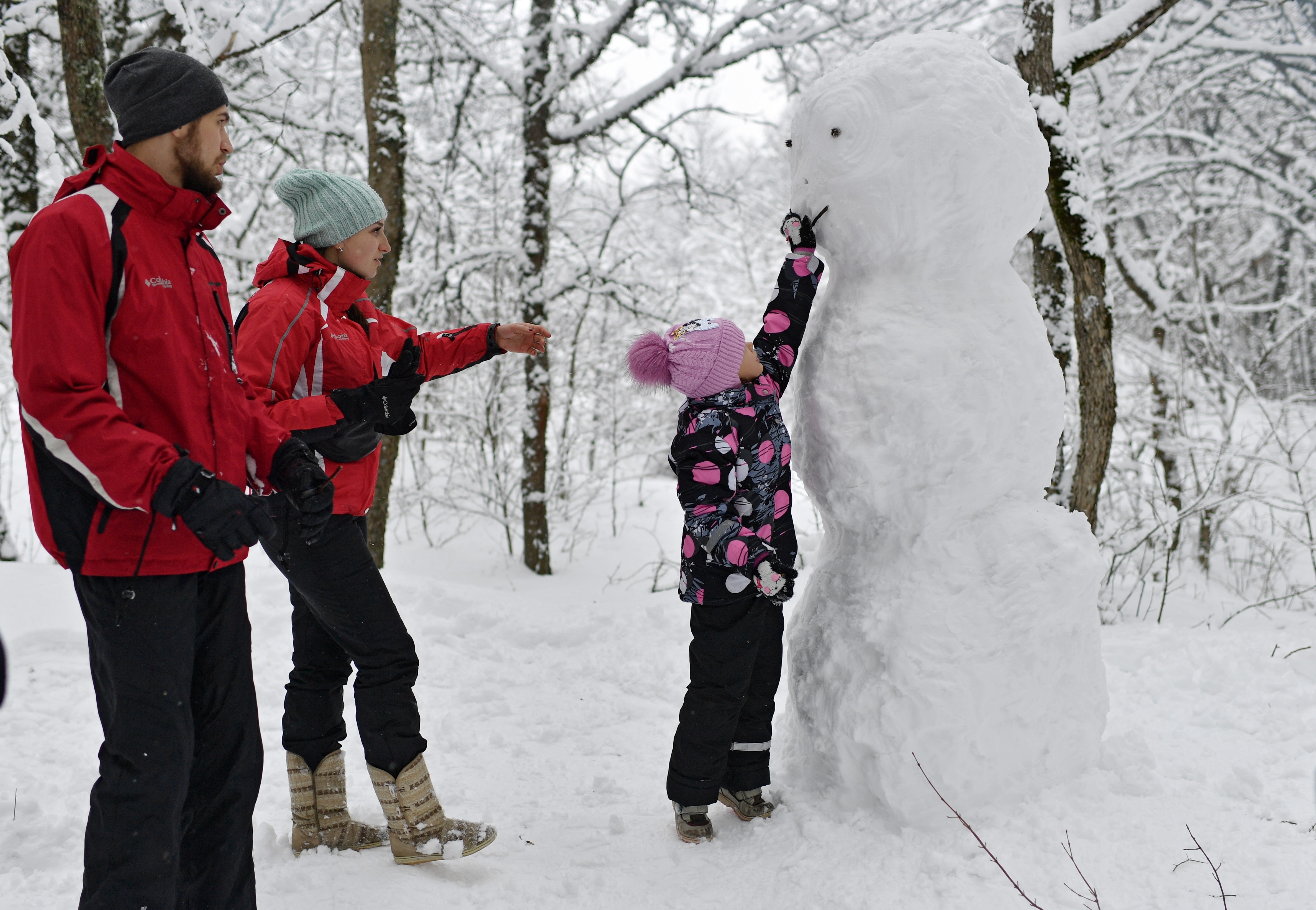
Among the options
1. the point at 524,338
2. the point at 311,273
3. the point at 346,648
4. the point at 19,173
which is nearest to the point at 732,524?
the point at 524,338

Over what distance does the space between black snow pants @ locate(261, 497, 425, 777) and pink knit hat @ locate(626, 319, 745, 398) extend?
990mm

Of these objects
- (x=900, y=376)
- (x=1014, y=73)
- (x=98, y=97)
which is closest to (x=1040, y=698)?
(x=900, y=376)

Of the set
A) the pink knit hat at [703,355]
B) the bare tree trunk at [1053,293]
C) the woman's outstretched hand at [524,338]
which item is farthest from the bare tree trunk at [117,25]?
the bare tree trunk at [1053,293]

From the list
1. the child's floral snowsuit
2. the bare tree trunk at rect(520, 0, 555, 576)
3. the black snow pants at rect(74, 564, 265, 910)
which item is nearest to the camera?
the black snow pants at rect(74, 564, 265, 910)

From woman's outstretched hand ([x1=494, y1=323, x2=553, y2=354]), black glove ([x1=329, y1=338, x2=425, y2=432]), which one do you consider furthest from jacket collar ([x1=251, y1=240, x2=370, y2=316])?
woman's outstretched hand ([x1=494, y1=323, x2=553, y2=354])

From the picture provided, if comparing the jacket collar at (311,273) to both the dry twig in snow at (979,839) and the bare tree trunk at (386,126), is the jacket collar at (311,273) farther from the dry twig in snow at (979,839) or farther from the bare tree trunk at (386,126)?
the bare tree trunk at (386,126)

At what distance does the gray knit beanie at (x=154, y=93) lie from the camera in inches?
64.9

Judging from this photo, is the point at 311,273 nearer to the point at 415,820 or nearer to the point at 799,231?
the point at 799,231

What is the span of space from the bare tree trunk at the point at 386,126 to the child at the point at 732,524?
316 centimetres

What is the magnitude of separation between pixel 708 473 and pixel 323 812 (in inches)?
59.5

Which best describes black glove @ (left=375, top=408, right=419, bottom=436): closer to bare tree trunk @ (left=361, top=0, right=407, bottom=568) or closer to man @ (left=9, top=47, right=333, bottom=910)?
man @ (left=9, top=47, right=333, bottom=910)

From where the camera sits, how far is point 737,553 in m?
2.40

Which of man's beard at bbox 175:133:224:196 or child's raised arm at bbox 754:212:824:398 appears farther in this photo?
child's raised arm at bbox 754:212:824:398

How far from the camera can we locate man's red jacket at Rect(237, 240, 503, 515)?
6.96 ft
